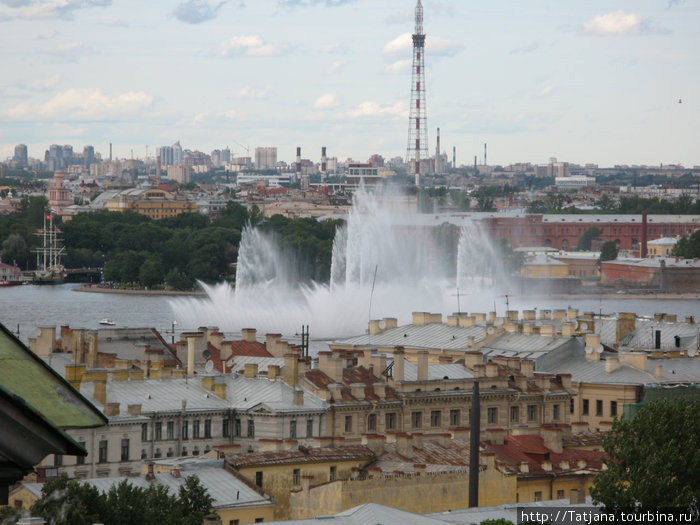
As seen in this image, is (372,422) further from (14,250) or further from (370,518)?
Result: (14,250)

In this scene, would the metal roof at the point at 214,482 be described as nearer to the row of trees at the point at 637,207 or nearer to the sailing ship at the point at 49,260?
the sailing ship at the point at 49,260

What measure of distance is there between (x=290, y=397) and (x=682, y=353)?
1063cm

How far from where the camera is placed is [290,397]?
62.3 ft

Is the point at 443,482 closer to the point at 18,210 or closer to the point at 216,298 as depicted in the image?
the point at 216,298

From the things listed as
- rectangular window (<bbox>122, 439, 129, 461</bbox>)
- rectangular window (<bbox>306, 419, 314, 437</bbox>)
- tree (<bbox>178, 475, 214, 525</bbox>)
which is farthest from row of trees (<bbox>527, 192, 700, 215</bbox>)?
tree (<bbox>178, 475, 214, 525</bbox>)

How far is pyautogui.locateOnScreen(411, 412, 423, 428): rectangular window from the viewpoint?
66.3 ft

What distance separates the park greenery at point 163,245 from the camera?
8338 cm

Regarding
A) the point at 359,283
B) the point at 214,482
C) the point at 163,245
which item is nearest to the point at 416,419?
the point at 214,482

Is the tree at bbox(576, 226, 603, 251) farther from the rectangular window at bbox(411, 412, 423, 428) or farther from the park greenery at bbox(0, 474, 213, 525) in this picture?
the park greenery at bbox(0, 474, 213, 525)

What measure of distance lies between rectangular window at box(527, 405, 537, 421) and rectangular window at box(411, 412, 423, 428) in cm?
200

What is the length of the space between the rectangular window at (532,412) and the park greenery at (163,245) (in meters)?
60.8

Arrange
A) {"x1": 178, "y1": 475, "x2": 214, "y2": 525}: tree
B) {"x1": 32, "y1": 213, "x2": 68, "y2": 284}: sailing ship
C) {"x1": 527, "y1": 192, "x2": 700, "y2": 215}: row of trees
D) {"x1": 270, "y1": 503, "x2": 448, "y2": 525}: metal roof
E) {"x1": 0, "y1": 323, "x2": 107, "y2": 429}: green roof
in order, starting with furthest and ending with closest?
{"x1": 527, "y1": 192, "x2": 700, "y2": 215}: row of trees, {"x1": 32, "y1": 213, "x2": 68, "y2": 284}: sailing ship, {"x1": 178, "y1": 475, "x2": 214, "y2": 525}: tree, {"x1": 270, "y1": 503, "x2": 448, "y2": 525}: metal roof, {"x1": 0, "y1": 323, "x2": 107, "y2": 429}: green roof

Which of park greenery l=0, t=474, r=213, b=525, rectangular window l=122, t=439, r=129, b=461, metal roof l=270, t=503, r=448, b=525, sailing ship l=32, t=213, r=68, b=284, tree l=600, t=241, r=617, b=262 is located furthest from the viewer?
tree l=600, t=241, r=617, b=262

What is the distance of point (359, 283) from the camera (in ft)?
201
